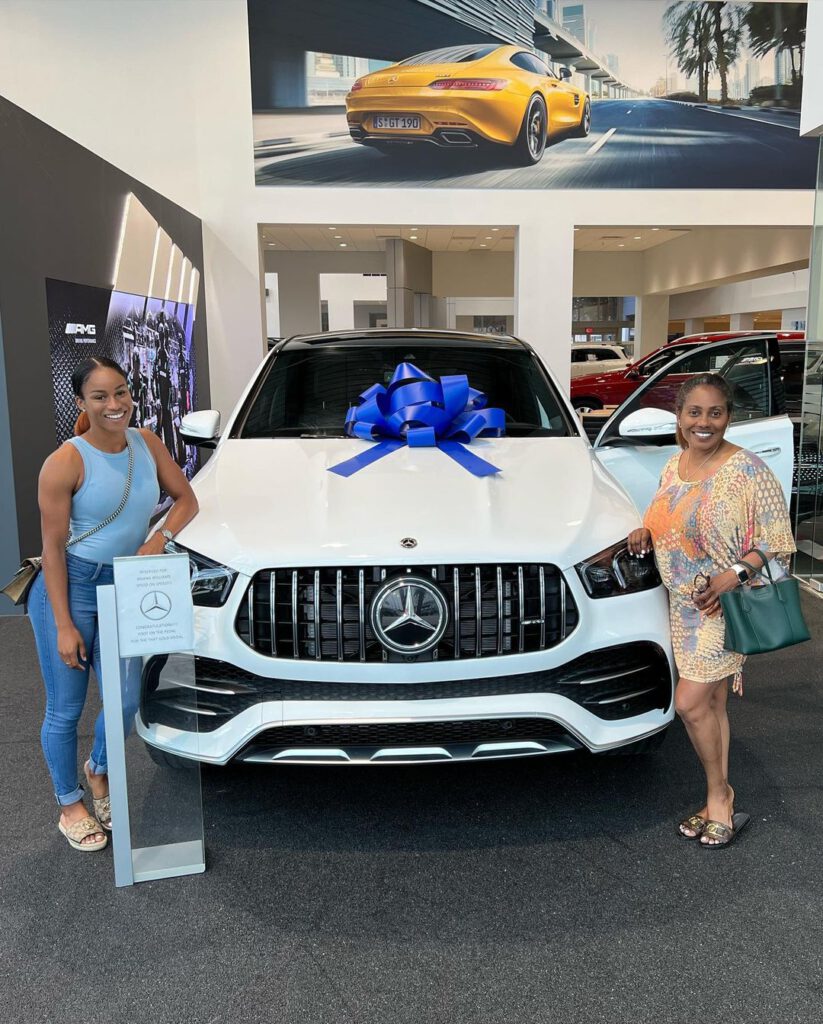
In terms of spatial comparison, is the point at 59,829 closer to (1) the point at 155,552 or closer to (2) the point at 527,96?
(1) the point at 155,552

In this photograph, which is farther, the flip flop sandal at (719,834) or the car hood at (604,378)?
the car hood at (604,378)

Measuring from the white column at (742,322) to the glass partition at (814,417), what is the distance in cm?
1730

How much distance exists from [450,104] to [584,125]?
1.84 metres

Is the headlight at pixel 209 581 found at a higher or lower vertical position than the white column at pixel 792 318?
lower

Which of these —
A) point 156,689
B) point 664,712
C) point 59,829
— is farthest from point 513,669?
point 59,829

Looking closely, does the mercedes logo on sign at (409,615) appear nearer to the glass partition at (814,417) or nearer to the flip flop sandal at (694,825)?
the flip flop sandal at (694,825)

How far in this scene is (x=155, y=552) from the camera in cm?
241

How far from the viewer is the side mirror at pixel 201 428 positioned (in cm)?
335

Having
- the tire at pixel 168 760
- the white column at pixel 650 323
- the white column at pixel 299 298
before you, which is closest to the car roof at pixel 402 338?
the tire at pixel 168 760

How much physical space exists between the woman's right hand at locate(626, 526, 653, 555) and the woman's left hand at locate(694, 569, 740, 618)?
0.21 metres

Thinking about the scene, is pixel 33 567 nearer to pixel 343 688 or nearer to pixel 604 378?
pixel 343 688

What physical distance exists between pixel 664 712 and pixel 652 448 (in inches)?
68.7

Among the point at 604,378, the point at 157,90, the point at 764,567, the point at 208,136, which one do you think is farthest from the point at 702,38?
the point at 764,567

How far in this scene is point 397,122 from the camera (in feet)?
34.7
